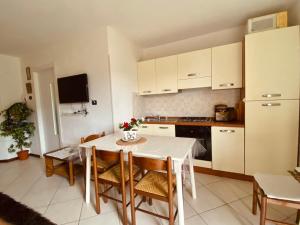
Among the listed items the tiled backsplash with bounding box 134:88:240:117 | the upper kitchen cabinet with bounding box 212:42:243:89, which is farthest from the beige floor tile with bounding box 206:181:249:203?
the upper kitchen cabinet with bounding box 212:42:243:89

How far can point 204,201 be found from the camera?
1.85m

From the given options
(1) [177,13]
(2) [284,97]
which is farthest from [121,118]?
(2) [284,97]

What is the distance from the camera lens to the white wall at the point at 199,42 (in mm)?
2613

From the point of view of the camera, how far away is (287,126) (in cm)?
196

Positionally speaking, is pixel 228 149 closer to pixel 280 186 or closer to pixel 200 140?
pixel 200 140

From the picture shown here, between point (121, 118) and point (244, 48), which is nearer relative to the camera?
point (244, 48)

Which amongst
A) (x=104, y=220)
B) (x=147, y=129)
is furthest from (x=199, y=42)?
(x=104, y=220)

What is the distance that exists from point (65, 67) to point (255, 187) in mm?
3292

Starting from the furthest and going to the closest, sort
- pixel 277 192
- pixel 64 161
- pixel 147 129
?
pixel 147 129, pixel 64 161, pixel 277 192

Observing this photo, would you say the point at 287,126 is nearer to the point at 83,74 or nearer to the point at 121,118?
the point at 121,118

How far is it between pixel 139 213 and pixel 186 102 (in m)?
2.05

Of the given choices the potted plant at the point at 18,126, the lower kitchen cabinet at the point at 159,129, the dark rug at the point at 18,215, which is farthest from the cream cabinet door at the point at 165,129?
the potted plant at the point at 18,126

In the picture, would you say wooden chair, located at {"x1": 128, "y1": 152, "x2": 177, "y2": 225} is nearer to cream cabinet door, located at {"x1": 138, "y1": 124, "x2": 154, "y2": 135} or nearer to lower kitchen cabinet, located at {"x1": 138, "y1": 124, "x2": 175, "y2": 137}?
lower kitchen cabinet, located at {"x1": 138, "y1": 124, "x2": 175, "y2": 137}

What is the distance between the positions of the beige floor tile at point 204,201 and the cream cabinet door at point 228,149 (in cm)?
53
